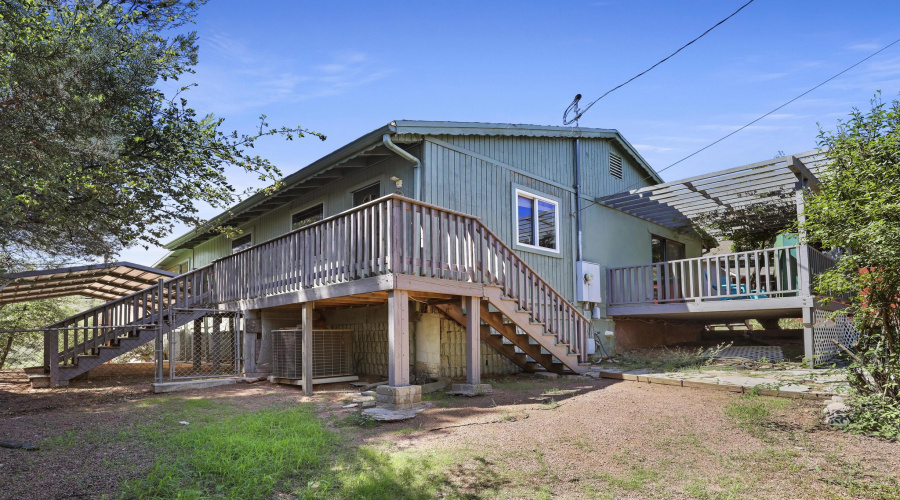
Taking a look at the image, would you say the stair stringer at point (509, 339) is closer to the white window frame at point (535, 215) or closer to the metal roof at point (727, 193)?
the white window frame at point (535, 215)

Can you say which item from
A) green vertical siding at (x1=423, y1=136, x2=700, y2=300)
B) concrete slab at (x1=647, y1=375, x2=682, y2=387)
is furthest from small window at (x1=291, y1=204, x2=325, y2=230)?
concrete slab at (x1=647, y1=375, x2=682, y2=387)

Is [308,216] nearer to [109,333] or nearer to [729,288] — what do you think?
[109,333]

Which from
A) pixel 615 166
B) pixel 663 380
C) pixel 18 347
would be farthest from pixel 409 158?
pixel 18 347

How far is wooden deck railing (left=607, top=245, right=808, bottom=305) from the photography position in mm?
10648

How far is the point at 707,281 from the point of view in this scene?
1198 centimetres

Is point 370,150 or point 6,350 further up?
point 370,150

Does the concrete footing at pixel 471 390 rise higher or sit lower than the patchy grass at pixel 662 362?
higher

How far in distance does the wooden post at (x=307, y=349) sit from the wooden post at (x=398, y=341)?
234 cm

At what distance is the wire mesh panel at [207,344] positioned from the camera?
10711 mm

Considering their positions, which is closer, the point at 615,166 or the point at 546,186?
the point at 546,186

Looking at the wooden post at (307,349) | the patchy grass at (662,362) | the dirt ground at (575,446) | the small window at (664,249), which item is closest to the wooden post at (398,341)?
the dirt ground at (575,446)

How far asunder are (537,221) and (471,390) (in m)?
5.38

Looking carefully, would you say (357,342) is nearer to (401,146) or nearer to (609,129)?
(401,146)

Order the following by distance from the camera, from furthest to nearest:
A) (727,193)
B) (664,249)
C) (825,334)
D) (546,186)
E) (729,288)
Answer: (664,249), (546,186), (727,193), (729,288), (825,334)
